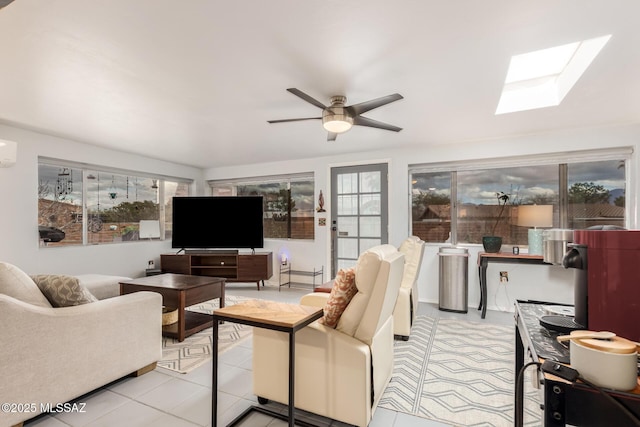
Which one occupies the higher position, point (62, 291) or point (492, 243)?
point (492, 243)

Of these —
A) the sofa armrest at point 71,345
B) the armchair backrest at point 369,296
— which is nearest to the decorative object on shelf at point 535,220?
the armchair backrest at point 369,296

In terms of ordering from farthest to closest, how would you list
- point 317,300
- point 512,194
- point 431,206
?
point 431,206, point 512,194, point 317,300

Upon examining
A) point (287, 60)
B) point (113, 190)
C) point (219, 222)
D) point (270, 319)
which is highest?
point (287, 60)

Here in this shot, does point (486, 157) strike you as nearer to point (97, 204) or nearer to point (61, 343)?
point (61, 343)

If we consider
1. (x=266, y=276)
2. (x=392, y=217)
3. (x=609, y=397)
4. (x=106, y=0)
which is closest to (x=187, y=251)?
(x=266, y=276)

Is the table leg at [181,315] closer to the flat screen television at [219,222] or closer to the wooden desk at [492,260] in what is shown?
the flat screen television at [219,222]

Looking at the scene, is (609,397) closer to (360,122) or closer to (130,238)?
(360,122)

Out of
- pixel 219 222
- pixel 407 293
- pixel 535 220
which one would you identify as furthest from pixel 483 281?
pixel 219 222

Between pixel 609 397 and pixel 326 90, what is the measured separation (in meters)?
2.45

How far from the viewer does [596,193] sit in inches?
146

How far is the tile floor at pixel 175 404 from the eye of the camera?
1797mm

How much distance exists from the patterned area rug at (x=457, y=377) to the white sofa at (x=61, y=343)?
1.82 metres

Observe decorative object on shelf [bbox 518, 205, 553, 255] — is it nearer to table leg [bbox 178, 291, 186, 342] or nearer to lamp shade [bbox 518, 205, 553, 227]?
lamp shade [bbox 518, 205, 553, 227]

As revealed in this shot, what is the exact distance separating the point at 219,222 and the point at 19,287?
3575 millimetres
